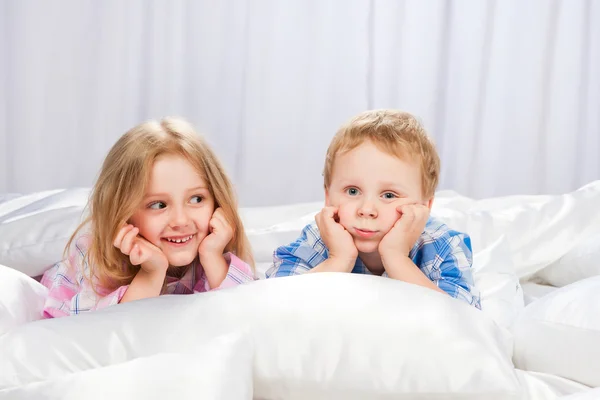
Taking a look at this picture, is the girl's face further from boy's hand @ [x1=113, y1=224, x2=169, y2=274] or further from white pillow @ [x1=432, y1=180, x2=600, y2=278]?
white pillow @ [x1=432, y1=180, x2=600, y2=278]

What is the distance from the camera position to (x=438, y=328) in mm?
863

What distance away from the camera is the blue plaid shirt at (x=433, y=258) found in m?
1.24

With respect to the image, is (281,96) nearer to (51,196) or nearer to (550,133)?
(550,133)

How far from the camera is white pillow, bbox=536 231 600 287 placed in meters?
1.54

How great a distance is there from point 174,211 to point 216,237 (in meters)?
Result: 0.08

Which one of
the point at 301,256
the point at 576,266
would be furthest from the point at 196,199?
the point at 576,266

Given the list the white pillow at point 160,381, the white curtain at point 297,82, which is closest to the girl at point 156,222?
the white pillow at point 160,381

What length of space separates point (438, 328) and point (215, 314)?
0.89 ft

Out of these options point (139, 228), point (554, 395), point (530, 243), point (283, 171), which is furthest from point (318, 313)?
point (283, 171)

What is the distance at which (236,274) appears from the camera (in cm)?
124

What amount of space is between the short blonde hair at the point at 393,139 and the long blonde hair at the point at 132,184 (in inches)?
7.6

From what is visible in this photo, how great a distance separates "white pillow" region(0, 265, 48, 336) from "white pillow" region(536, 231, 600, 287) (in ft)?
3.56

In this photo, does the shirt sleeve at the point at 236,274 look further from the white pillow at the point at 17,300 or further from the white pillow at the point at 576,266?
the white pillow at the point at 576,266

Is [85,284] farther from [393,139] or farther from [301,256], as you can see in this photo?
[393,139]
